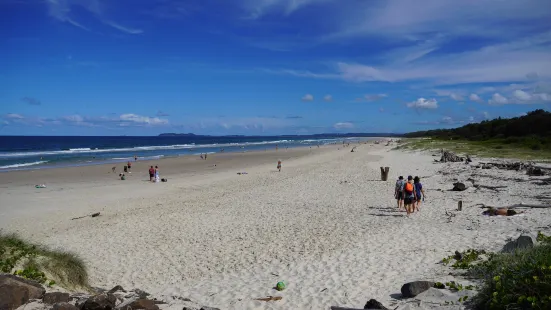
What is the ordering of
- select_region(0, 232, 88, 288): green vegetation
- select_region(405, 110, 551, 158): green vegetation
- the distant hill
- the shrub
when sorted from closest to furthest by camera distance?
the shrub < select_region(0, 232, 88, 288): green vegetation < select_region(405, 110, 551, 158): green vegetation < the distant hill

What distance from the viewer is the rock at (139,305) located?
5.81 metres

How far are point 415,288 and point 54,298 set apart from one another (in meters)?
6.08

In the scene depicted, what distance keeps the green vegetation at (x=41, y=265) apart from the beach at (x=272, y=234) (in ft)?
2.99

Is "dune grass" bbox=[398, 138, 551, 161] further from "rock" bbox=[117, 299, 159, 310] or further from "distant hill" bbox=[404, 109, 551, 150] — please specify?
"rock" bbox=[117, 299, 159, 310]

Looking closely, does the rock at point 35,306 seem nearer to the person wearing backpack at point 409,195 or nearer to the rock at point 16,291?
the rock at point 16,291

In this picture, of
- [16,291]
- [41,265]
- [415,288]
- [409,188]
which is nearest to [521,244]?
[415,288]

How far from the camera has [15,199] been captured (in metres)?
20.8

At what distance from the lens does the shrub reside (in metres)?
5.28

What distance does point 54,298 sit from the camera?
19.3 feet

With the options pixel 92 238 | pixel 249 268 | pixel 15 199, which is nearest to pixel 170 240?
pixel 92 238

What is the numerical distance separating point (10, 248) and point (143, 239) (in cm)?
500

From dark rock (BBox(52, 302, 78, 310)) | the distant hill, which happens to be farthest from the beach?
the distant hill

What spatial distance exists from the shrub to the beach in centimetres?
177

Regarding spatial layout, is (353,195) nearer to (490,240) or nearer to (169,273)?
(490,240)
